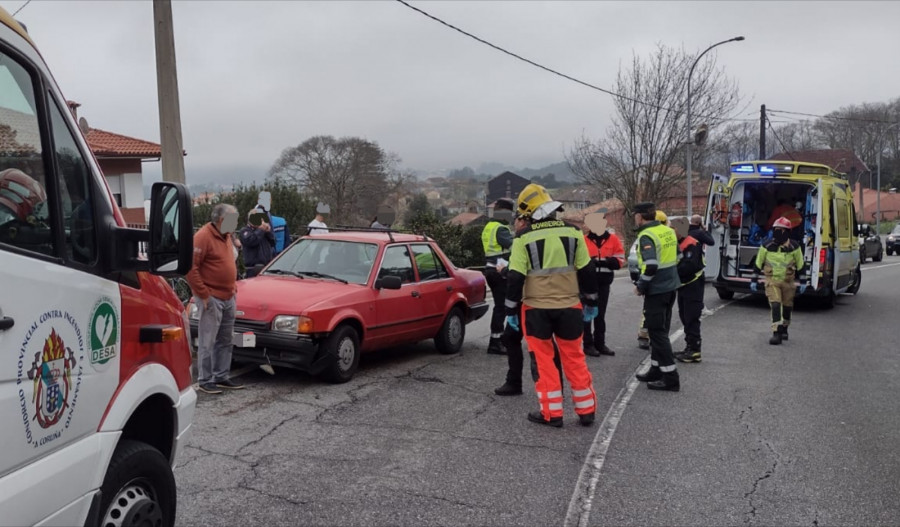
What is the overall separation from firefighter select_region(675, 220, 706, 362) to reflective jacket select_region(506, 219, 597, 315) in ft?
11.1

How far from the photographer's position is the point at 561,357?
623 cm

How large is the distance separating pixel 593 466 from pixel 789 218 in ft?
37.9

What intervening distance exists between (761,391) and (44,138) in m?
7.04

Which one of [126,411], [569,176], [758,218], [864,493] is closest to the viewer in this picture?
[126,411]

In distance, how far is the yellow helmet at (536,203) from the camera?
6230mm

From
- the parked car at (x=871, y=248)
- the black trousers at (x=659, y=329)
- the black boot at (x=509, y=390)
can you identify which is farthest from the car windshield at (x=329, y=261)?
the parked car at (x=871, y=248)

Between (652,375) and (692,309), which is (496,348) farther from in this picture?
(692,309)

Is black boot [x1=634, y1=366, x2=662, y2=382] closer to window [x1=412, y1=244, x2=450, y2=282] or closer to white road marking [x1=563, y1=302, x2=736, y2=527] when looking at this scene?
white road marking [x1=563, y1=302, x2=736, y2=527]

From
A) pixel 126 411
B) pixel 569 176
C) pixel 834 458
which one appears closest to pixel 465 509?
pixel 126 411

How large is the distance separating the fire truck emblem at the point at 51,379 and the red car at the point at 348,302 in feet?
14.2

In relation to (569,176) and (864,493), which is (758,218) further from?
(569,176)

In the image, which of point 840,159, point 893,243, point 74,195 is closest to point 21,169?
point 74,195

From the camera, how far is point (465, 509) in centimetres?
436

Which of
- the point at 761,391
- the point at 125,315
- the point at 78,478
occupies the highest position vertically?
the point at 125,315
